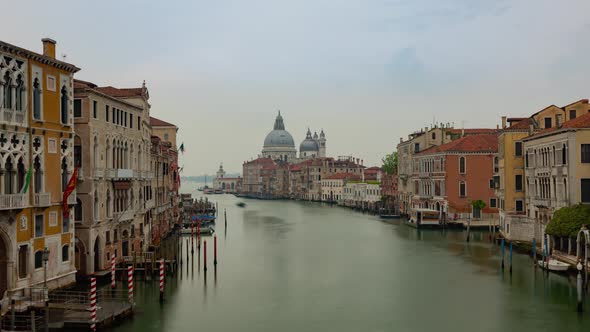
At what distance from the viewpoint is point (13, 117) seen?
17828 millimetres

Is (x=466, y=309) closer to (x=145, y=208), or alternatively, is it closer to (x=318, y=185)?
(x=145, y=208)

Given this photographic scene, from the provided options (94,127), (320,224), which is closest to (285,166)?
(320,224)

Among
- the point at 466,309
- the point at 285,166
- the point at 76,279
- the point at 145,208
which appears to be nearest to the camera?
the point at 466,309

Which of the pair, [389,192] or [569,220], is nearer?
[569,220]

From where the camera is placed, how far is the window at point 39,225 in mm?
19016

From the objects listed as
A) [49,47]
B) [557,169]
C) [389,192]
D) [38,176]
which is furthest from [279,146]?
[38,176]

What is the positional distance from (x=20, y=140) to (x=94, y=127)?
539cm

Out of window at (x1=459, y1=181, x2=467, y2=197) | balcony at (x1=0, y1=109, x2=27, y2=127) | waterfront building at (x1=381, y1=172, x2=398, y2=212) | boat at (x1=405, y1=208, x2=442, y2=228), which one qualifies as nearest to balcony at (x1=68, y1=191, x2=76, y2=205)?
balcony at (x1=0, y1=109, x2=27, y2=127)

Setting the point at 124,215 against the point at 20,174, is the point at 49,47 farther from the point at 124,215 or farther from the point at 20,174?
the point at 124,215

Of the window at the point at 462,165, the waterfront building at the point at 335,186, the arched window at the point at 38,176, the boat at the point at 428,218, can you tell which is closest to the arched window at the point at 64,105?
the arched window at the point at 38,176

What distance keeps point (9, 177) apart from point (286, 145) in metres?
164

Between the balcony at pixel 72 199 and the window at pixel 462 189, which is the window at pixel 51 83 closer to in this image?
the balcony at pixel 72 199

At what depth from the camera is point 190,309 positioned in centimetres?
2098

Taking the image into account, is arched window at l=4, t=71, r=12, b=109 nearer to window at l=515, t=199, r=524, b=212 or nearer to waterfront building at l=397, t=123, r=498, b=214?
window at l=515, t=199, r=524, b=212
